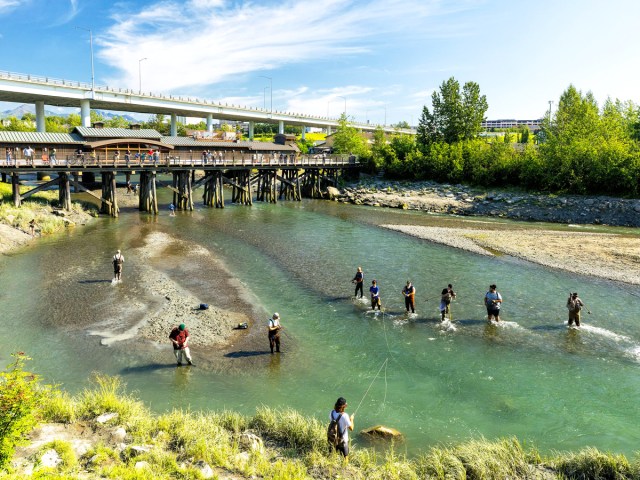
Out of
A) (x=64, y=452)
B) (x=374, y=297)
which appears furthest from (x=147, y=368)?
(x=374, y=297)

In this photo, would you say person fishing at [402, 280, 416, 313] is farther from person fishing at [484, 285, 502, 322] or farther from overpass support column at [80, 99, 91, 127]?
overpass support column at [80, 99, 91, 127]

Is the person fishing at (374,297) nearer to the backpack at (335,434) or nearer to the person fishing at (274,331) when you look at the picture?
the person fishing at (274,331)

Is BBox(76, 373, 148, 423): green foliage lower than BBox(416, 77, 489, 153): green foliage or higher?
lower

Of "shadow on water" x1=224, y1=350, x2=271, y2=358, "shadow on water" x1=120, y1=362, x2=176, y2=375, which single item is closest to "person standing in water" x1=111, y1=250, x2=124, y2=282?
"shadow on water" x1=120, y1=362, x2=176, y2=375

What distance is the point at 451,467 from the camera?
29.1 feet

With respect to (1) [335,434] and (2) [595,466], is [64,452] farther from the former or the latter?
(2) [595,466]

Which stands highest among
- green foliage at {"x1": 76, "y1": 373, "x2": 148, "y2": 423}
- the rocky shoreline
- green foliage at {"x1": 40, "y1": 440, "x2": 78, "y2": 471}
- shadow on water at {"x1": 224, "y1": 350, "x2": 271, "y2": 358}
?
the rocky shoreline

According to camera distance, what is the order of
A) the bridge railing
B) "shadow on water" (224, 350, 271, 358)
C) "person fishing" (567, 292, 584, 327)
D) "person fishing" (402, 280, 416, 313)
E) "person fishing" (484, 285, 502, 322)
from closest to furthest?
"shadow on water" (224, 350, 271, 358)
"person fishing" (567, 292, 584, 327)
"person fishing" (484, 285, 502, 322)
"person fishing" (402, 280, 416, 313)
the bridge railing

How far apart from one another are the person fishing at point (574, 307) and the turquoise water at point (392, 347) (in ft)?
1.63

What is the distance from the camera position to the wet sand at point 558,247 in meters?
25.6

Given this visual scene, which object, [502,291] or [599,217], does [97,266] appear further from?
[599,217]

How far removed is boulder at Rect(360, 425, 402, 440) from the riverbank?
0.97 ft

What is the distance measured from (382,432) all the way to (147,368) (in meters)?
7.70

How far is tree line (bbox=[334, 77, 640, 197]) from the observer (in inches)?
1917
